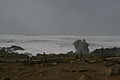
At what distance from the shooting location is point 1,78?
11.3 metres

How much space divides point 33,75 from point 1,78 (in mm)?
1674

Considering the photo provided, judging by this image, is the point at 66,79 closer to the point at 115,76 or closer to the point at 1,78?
the point at 115,76

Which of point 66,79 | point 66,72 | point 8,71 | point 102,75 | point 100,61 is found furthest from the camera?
point 100,61

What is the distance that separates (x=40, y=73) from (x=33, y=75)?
453 millimetres

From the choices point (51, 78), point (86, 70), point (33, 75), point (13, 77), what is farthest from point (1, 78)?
point (86, 70)

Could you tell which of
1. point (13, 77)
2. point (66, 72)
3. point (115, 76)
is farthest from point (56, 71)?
point (115, 76)

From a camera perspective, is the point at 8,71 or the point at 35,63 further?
the point at 35,63

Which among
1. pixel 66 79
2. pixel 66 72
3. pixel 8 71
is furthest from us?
pixel 8 71

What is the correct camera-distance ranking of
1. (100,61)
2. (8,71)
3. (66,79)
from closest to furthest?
1. (66,79)
2. (8,71)
3. (100,61)

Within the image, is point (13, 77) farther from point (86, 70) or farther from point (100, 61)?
point (100, 61)

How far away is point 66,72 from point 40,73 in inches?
55.5

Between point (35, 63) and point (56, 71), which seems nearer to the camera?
point (56, 71)

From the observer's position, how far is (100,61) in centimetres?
1562

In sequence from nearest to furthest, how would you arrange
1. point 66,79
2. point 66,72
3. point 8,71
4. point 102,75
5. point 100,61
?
point 66,79 < point 102,75 < point 66,72 < point 8,71 < point 100,61
